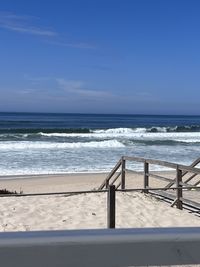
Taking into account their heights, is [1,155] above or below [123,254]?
below

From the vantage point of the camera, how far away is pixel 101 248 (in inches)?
71.1

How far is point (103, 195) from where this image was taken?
36.2 feet

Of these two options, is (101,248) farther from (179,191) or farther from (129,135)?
(129,135)

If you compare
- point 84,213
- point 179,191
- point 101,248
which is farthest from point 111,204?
point 101,248

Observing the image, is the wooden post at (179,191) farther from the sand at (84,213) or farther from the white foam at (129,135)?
the white foam at (129,135)

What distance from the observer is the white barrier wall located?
1.75m

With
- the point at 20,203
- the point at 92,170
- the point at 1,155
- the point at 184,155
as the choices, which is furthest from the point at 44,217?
the point at 184,155

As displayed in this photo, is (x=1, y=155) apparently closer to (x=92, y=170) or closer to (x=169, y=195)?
(x=92, y=170)

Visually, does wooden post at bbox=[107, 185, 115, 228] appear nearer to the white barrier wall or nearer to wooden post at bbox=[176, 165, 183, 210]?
wooden post at bbox=[176, 165, 183, 210]

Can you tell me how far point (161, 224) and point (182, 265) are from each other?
261 inches

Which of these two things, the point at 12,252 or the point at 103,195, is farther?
the point at 103,195

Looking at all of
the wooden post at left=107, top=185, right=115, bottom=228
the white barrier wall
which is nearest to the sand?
the wooden post at left=107, top=185, right=115, bottom=228

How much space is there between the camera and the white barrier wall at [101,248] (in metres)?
1.75

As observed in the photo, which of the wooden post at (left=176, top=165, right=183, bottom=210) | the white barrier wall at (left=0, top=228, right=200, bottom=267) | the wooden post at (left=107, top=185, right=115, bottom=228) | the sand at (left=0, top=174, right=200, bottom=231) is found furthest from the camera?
the wooden post at (left=176, top=165, right=183, bottom=210)
